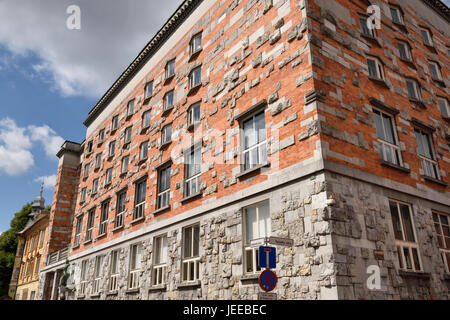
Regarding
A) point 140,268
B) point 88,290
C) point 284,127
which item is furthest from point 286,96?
point 88,290

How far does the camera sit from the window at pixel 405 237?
11375 millimetres

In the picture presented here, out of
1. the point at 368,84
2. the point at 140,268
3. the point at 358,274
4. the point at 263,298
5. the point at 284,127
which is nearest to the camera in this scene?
the point at 263,298

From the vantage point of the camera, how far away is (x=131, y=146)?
23.0 metres

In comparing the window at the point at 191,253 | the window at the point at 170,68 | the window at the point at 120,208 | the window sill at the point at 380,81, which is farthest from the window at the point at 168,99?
the window sill at the point at 380,81

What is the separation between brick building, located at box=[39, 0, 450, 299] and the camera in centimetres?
1045

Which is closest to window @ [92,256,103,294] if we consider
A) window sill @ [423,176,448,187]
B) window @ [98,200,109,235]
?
window @ [98,200,109,235]

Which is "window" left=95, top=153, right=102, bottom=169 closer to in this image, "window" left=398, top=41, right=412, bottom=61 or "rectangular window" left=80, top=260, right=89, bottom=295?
"rectangular window" left=80, top=260, right=89, bottom=295

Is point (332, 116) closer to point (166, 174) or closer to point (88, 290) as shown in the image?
point (166, 174)

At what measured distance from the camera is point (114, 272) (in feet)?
67.8

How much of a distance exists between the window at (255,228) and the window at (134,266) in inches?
325

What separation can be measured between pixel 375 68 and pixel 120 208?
1645 cm

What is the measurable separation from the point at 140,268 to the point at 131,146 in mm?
8256

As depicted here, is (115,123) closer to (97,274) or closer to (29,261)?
(97,274)

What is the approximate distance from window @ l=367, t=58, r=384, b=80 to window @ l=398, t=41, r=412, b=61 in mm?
2644
